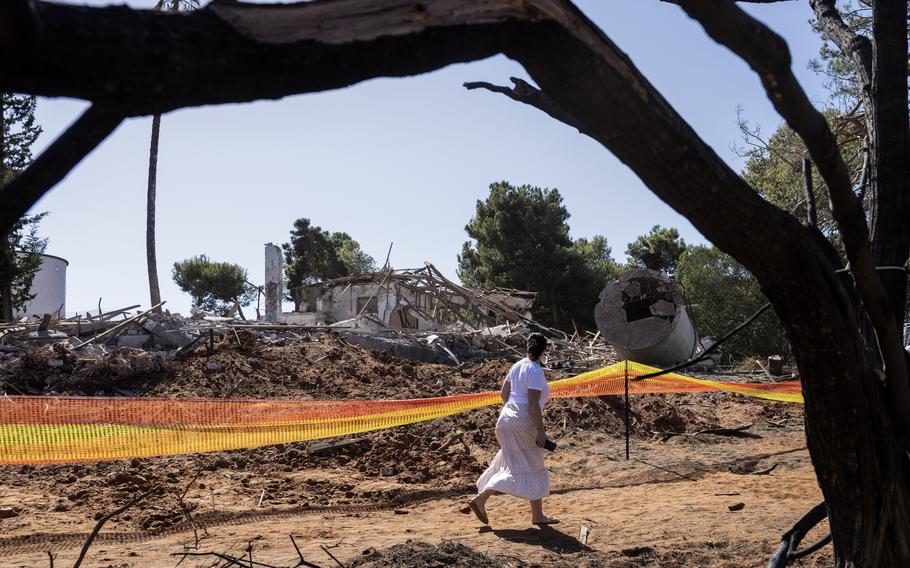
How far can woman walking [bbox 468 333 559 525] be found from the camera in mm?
6926

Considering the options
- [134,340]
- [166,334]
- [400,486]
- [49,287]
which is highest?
[49,287]

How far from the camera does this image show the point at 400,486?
29.8 feet

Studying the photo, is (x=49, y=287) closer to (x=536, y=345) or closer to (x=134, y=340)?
(x=134, y=340)

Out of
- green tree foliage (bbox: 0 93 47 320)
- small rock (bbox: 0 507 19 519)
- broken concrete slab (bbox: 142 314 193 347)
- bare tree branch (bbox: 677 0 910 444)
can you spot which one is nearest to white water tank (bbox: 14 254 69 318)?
green tree foliage (bbox: 0 93 47 320)

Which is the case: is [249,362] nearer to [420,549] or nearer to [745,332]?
[420,549]

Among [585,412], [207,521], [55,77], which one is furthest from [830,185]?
[585,412]

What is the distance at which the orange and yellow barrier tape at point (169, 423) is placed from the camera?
729cm

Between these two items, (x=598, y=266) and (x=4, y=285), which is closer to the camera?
(x=4, y=285)

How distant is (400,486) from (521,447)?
8.29 ft

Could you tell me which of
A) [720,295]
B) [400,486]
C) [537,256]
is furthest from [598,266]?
[400,486]

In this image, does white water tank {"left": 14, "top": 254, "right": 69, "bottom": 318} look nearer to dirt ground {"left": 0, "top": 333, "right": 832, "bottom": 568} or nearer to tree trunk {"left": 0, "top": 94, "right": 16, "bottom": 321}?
tree trunk {"left": 0, "top": 94, "right": 16, "bottom": 321}

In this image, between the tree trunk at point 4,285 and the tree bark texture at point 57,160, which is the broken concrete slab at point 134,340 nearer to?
the tree trunk at point 4,285

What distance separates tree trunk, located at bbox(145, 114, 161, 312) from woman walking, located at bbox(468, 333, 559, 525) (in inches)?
843

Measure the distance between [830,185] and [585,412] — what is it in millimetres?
9703
